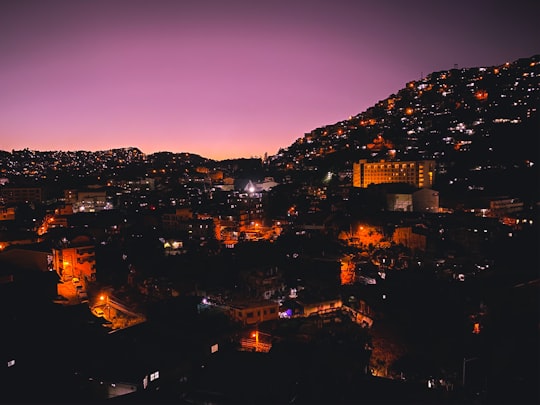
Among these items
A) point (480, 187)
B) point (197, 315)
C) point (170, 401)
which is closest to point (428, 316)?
point (197, 315)

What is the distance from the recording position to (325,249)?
43.6 ft

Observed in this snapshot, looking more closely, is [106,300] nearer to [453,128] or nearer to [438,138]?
[438,138]

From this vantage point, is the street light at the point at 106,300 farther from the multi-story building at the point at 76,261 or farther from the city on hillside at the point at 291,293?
the multi-story building at the point at 76,261

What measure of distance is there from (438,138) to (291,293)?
2335 centimetres

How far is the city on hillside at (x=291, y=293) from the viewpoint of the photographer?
592cm

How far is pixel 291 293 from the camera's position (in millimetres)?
10508

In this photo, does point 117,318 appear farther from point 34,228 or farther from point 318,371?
point 34,228

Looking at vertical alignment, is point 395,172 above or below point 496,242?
above

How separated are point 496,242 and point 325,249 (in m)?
4.87

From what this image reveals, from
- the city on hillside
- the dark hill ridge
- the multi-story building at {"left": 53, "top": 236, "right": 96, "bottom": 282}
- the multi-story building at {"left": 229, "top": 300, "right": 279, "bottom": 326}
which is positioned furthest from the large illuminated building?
the multi-story building at {"left": 53, "top": 236, "right": 96, "bottom": 282}

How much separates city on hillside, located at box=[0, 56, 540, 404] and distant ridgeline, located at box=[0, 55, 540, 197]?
406 mm

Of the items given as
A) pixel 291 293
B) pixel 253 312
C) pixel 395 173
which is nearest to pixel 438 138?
pixel 395 173

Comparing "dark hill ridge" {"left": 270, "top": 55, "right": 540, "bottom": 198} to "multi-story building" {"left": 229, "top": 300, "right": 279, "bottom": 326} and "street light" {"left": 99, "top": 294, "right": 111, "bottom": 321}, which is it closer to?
"multi-story building" {"left": 229, "top": 300, "right": 279, "bottom": 326}

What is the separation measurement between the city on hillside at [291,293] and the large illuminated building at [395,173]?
8cm
